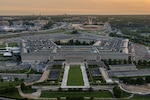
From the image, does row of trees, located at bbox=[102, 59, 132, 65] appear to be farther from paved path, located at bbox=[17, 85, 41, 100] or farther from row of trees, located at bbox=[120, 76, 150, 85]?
paved path, located at bbox=[17, 85, 41, 100]

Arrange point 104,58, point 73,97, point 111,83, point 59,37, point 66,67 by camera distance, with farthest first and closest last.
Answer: point 59,37, point 104,58, point 66,67, point 111,83, point 73,97

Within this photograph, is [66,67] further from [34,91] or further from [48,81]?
[34,91]

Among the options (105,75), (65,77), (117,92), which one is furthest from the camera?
(105,75)

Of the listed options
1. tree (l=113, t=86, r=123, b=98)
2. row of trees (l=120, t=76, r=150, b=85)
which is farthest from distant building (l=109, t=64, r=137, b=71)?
tree (l=113, t=86, r=123, b=98)

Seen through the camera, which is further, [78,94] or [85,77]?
[85,77]

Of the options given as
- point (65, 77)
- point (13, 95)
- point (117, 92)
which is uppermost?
point (117, 92)

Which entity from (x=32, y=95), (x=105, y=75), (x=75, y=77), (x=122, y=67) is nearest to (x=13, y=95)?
A: (x=32, y=95)

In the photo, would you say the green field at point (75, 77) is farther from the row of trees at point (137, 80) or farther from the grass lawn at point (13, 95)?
the grass lawn at point (13, 95)

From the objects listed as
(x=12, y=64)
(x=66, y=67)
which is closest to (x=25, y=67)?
(x=12, y=64)

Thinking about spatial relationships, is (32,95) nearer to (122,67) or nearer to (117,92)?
(117,92)
